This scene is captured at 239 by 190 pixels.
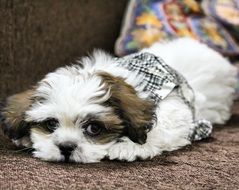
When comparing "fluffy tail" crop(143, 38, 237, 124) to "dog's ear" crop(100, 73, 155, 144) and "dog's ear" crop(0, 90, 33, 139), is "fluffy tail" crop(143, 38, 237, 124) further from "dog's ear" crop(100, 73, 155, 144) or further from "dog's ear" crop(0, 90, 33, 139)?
"dog's ear" crop(0, 90, 33, 139)

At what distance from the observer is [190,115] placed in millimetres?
2234

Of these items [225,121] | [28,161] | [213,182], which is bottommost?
[225,121]

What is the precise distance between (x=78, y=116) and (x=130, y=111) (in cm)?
21

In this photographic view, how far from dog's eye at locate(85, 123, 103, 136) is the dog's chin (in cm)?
4

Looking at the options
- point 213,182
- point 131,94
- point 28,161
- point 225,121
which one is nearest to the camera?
point 213,182

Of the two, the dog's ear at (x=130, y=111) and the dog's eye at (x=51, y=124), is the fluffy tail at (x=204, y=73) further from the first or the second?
the dog's eye at (x=51, y=124)

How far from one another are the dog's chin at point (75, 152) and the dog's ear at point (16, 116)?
122 mm

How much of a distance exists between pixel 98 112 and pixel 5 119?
413 millimetres

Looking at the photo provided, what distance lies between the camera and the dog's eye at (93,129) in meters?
1.83

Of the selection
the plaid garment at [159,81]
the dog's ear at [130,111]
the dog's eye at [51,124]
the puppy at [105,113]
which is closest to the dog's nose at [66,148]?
the puppy at [105,113]

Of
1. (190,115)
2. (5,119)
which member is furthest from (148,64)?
(5,119)

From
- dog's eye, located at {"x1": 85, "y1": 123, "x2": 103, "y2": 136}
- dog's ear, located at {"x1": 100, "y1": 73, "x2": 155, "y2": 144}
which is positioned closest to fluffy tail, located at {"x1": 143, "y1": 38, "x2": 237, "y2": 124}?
dog's ear, located at {"x1": 100, "y1": 73, "x2": 155, "y2": 144}

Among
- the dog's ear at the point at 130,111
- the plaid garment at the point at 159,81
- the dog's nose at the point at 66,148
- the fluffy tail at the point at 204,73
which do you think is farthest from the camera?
the fluffy tail at the point at 204,73

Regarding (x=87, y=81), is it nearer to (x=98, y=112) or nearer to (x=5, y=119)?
(x=98, y=112)
